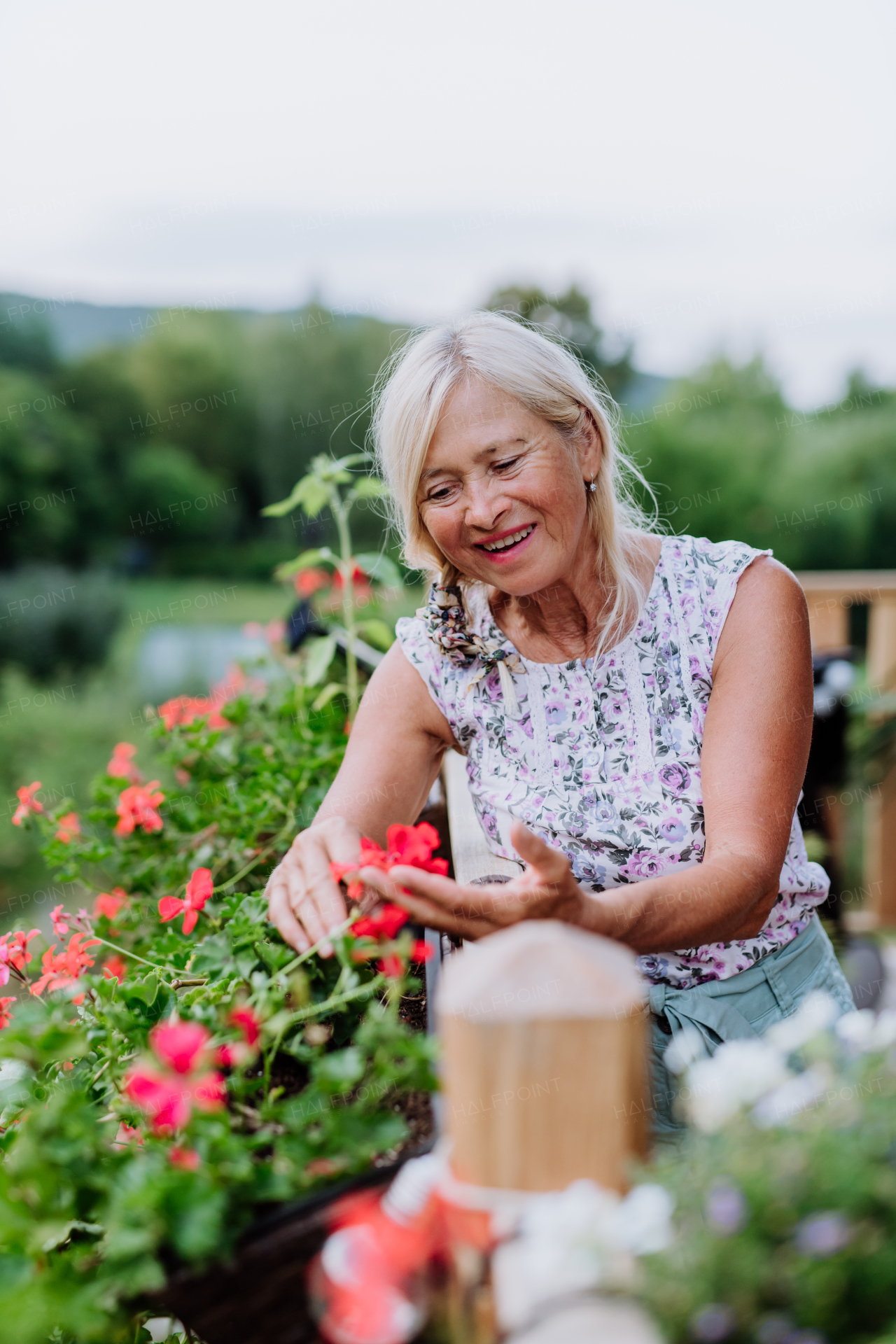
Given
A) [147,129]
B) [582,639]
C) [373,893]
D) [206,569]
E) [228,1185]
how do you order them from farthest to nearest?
[206,569] → [147,129] → [582,639] → [373,893] → [228,1185]

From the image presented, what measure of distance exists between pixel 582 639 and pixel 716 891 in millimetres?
623

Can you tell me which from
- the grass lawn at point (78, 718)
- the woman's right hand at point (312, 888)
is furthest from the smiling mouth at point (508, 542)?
the grass lawn at point (78, 718)

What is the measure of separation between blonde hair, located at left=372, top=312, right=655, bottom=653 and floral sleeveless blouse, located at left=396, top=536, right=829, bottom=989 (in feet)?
0.26

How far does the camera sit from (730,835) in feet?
3.93

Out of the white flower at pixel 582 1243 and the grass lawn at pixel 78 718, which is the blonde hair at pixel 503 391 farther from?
the grass lawn at pixel 78 718

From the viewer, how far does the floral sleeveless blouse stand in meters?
1.45

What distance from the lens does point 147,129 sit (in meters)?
6.59

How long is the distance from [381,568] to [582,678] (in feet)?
2.33

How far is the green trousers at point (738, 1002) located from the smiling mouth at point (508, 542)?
71 cm

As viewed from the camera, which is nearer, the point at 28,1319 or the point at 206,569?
the point at 28,1319

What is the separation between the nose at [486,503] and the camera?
145 centimetres

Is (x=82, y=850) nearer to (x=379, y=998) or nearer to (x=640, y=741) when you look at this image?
(x=379, y=998)

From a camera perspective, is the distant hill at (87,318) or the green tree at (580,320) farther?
the green tree at (580,320)

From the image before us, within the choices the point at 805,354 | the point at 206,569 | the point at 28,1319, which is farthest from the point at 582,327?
the point at 28,1319
